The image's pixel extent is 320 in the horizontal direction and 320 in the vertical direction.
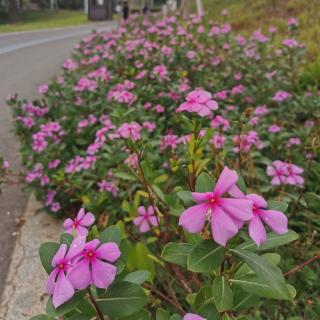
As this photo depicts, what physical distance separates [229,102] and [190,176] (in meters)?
2.68

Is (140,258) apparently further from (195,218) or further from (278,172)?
(195,218)

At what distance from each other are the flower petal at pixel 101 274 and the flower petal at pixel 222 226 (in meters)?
0.23

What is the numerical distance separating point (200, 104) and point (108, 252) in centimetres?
58

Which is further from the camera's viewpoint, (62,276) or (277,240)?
(277,240)

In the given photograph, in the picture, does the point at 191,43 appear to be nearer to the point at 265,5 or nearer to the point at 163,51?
the point at 163,51

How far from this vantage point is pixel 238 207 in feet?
2.94

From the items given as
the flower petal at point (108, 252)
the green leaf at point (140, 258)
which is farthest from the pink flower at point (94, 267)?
the green leaf at point (140, 258)

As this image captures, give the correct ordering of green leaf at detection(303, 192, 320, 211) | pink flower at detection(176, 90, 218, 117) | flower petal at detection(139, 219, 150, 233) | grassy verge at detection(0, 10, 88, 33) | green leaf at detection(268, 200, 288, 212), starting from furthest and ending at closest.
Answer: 1. grassy verge at detection(0, 10, 88, 33)
2. green leaf at detection(303, 192, 320, 211)
3. flower petal at detection(139, 219, 150, 233)
4. pink flower at detection(176, 90, 218, 117)
5. green leaf at detection(268, 200, 288, 212)

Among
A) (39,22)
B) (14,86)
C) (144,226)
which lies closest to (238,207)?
(144,226)

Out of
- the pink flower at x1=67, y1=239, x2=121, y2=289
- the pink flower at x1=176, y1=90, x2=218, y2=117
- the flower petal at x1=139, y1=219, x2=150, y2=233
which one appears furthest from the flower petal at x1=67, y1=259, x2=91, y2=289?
the flower petal at x1=139, y1=219, x2=150, y2=233

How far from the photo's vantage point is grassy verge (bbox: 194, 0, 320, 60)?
253 inches

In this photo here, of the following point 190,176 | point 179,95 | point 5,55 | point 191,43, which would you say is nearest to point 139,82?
point 179,95

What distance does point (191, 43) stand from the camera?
507cm

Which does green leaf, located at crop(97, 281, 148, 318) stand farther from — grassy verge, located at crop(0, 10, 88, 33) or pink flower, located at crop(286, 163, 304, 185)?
grassy verge, located at crop(0, 10, 88, 33)
